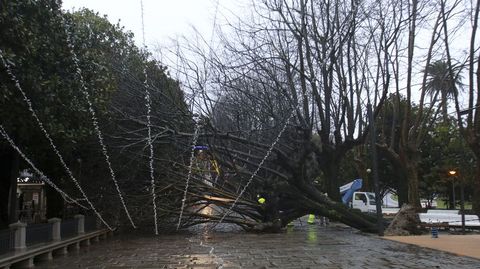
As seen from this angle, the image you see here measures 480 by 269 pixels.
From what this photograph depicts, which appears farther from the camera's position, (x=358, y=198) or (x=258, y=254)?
(x=358, y=198)

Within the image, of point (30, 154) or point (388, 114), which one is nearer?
point (30, 154)

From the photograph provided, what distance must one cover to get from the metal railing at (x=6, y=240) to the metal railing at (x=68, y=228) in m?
4.10

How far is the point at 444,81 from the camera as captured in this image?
27500 millimetres

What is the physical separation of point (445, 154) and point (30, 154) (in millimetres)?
33123

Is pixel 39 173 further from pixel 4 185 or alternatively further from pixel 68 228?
pixel 68 228

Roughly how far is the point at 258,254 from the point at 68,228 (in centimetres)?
693

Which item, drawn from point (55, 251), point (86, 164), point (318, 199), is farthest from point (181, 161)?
point (55, 251)

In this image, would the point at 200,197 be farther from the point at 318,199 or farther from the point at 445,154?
the point at 445,154

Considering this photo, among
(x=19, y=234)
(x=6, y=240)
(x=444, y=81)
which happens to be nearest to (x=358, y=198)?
(x=444, y=81)

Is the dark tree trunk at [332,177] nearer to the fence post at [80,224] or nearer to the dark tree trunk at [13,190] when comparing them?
the fence post at [80,224]

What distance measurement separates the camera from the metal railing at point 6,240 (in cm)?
1270

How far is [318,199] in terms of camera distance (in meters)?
23.3

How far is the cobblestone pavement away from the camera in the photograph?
1280cm

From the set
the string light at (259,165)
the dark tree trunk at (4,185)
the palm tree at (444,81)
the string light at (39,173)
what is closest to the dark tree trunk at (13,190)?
the dark tree trunk at (4,185)
